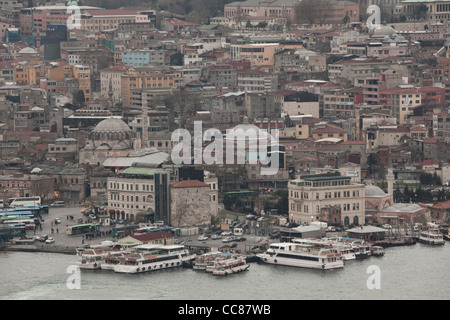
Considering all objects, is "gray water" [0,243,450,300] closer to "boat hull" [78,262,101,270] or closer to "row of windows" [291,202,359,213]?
"boat hull" [78,262,101,270]

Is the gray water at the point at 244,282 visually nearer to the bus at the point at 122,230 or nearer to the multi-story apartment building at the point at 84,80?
the bus at the point at 122,230

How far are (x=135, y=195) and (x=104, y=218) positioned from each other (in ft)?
2.89

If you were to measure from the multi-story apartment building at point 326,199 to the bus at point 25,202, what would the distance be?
21.3 ft

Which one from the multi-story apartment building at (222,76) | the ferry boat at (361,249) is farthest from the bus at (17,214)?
the multi-story apartment building at (222,76)

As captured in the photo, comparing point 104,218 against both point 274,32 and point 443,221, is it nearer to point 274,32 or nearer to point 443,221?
point 443,221

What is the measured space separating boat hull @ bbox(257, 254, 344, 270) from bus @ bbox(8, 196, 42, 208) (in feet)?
26.1

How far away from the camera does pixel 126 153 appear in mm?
45500

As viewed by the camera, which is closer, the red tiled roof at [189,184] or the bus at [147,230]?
the bus at [147,230]

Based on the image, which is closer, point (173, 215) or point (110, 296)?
point (110, 296)

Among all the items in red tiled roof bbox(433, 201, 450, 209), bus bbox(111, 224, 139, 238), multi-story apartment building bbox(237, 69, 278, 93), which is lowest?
bus bbox(111, 224, 139, 238)

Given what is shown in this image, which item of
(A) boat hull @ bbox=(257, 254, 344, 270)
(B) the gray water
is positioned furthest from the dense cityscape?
(B) the gray water

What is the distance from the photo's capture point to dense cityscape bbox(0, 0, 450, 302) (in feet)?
124

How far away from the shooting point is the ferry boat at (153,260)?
114 ft
